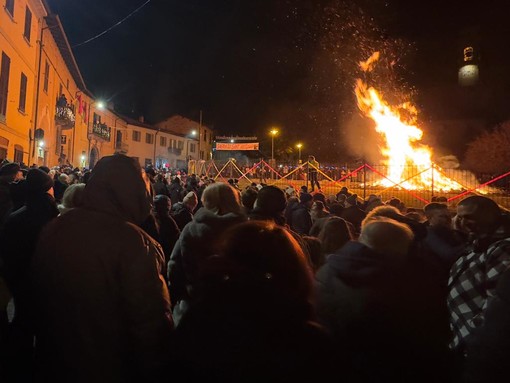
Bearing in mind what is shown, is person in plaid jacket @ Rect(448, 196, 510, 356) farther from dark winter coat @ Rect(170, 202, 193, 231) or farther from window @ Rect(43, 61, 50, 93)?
window @ Rect(43, 61, 50, 93)

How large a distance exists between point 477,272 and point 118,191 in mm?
2234

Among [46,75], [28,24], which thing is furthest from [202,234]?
[46,75]

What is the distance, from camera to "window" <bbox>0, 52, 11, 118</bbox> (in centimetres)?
1545

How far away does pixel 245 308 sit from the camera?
58.4 inches

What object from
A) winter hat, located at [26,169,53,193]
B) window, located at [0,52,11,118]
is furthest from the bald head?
window, located at [0,52,11,118]

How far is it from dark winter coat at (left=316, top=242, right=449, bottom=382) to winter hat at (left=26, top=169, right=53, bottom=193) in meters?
2.75

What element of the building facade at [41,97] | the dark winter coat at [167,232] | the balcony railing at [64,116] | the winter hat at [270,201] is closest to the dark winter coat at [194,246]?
the winter hat at [270,201]

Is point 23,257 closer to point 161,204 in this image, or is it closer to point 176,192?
point 161,204

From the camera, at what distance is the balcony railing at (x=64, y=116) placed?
25094mm

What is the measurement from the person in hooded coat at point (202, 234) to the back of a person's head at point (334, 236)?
3.52 ft

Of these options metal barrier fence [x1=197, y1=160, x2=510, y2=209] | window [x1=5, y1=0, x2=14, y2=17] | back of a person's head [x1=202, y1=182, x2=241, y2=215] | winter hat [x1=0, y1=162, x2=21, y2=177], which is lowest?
back of a person's head [x1=202, y1=182, x2=241, y2=215]

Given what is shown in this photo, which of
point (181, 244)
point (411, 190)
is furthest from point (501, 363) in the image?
point (411, 190)

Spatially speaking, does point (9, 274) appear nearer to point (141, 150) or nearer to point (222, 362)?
point (222, 362)

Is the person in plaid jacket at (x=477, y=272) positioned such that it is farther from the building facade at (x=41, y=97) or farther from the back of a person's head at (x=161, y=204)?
the building facade at (x=41, y=97)
